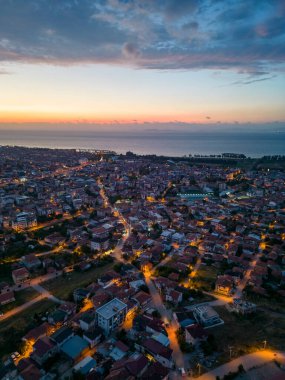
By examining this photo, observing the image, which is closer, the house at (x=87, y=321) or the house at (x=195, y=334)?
the house at (x=195, y=334)

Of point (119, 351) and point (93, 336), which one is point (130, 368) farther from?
point (93, 336)

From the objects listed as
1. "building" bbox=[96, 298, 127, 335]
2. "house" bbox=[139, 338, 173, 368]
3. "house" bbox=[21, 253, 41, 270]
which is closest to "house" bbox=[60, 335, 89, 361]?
"building" bbox=[96, 298, 127, 335]

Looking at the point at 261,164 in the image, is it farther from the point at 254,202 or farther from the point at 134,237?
the point at 134,237

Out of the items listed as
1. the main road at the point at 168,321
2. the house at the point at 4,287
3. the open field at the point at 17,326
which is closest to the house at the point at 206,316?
the main road at the point at 168,321

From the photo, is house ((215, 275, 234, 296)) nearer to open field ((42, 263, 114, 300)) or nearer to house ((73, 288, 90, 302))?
open field ((42, 263, 114, 300))

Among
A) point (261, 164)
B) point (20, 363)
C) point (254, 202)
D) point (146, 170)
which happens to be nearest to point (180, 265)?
point (20, 363)

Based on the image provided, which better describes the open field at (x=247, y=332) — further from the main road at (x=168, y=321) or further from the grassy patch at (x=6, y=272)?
the grassy patch at (x=6, y=272)
